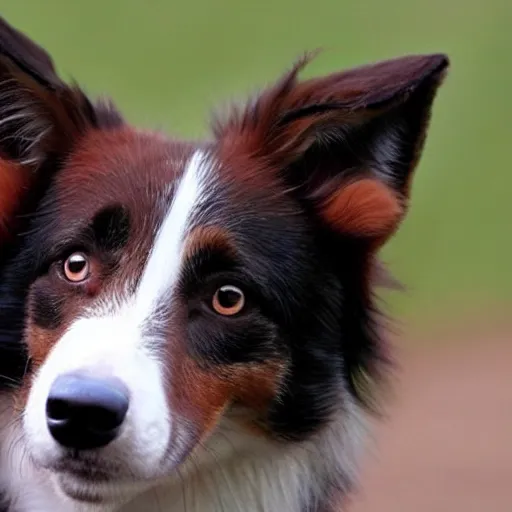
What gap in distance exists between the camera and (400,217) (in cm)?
508

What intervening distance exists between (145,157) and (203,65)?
→ 33.9ft

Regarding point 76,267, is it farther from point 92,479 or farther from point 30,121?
point 92,479

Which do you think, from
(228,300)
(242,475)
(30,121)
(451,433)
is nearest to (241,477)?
(242,475)

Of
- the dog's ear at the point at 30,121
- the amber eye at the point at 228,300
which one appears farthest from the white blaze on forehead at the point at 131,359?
the dog's ear at the point at 30,121

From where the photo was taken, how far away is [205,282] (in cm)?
473

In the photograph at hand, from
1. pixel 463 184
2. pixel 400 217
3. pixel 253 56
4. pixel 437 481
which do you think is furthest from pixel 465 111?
pixel 400 217

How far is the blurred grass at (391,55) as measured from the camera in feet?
42.6

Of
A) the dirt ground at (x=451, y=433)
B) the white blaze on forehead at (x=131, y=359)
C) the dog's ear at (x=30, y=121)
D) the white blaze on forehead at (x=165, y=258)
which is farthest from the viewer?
Answer: the dirt ground at (x=451, y=433)

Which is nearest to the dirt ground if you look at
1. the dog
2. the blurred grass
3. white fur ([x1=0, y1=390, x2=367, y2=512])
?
the blurred grass

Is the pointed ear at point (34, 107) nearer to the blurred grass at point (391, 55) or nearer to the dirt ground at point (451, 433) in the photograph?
the dirt ground at point (451, 433)

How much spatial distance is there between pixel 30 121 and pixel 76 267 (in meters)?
0.63

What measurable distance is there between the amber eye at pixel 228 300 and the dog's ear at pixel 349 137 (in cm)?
52

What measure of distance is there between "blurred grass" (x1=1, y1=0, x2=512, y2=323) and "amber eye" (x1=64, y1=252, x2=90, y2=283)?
7.24 metres

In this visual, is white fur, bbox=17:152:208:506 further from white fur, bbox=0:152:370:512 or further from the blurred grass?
the blurred grass
